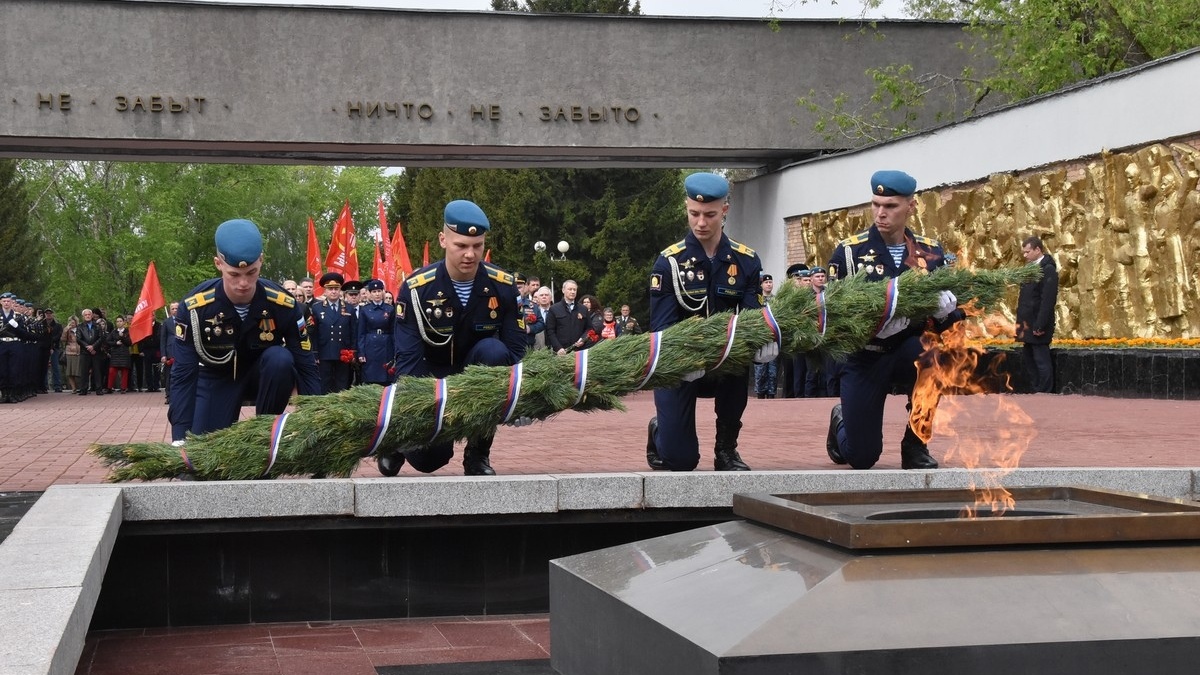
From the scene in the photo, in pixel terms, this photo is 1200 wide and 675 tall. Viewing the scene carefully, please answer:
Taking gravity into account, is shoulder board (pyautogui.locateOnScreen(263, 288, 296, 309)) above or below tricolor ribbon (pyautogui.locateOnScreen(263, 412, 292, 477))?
above

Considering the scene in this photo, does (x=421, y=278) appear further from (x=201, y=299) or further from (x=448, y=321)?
(x=201, y=299)

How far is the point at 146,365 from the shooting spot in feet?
96.4

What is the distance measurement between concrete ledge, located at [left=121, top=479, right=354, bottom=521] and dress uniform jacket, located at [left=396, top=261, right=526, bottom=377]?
71.3 inches

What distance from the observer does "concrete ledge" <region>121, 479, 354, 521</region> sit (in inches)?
217

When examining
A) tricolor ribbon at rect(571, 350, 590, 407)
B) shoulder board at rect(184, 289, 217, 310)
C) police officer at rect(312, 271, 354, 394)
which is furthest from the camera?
police officer at rect(312, 271, 354, 394)

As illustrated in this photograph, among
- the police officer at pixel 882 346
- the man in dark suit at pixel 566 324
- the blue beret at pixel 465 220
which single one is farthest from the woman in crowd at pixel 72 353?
the police officer at pixel 882 346

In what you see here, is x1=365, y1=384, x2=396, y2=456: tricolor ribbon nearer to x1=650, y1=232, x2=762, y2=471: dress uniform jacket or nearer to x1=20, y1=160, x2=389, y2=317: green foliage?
x1=650, y1=232, x2=762, y2=471: dress uniform jacket

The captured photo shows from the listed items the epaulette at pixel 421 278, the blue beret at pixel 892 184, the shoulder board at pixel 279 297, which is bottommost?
the shoulder board at pixel 279 297

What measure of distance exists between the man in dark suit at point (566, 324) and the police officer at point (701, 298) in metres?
12.1

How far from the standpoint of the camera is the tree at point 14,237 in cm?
4422

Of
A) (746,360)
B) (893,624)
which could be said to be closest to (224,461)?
(746,360)

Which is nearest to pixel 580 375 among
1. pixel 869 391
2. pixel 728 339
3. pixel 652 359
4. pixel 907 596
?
pixel 652 359

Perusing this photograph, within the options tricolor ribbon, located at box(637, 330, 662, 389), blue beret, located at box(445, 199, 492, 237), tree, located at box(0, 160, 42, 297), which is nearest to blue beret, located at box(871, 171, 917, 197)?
tricolor ribbon, located at box(637, 330, 662, 389)

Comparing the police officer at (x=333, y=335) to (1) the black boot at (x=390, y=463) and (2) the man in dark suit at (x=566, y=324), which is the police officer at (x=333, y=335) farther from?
(1) the black boot at (x=390, y=463)
